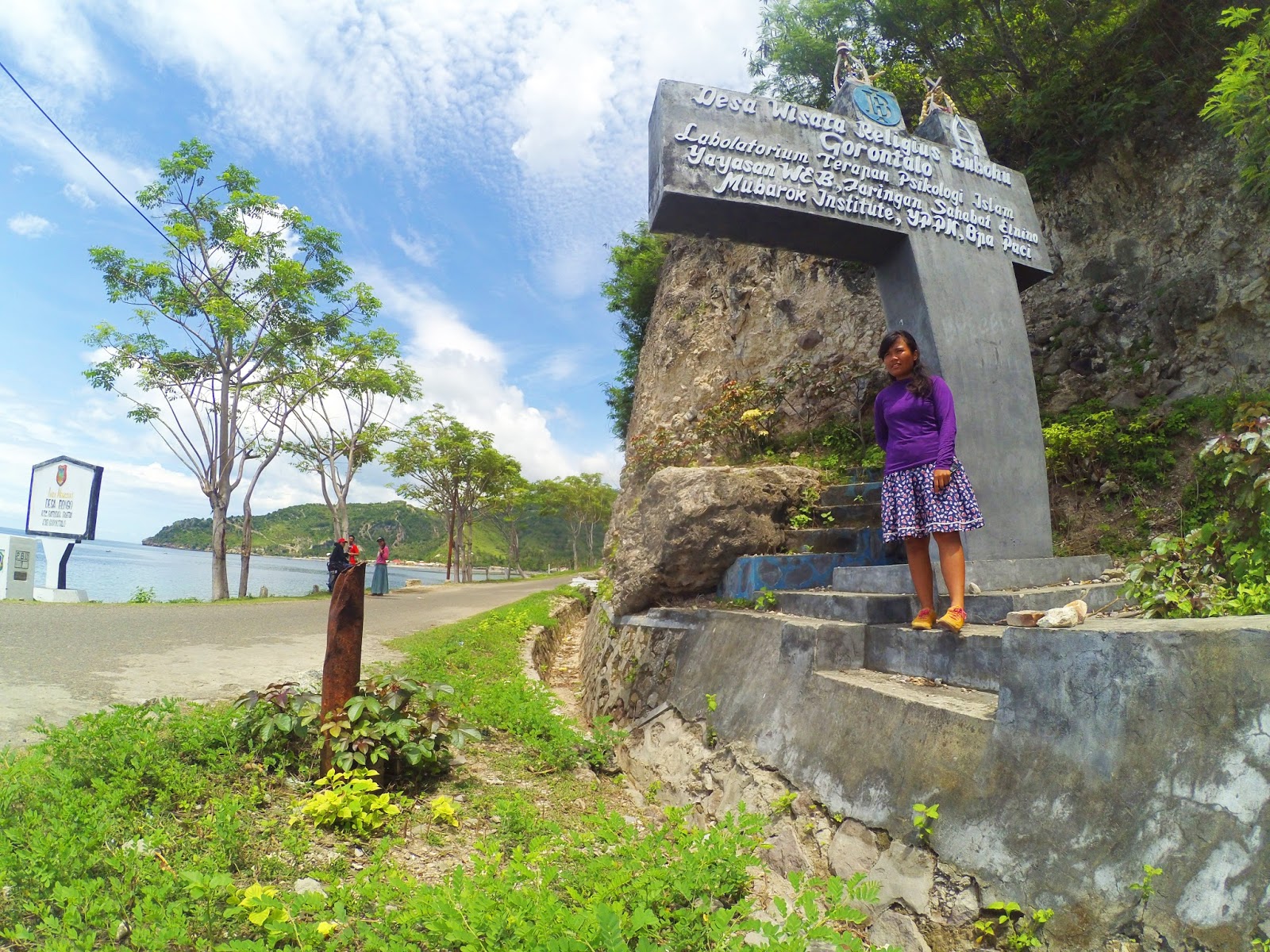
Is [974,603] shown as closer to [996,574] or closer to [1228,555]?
[996,574]

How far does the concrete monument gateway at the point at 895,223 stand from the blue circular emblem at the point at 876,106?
0.01 metres

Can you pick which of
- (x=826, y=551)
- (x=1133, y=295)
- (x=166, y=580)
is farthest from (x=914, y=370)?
(x=166, y=580)

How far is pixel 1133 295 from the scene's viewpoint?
784cm

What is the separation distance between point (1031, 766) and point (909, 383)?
217cm

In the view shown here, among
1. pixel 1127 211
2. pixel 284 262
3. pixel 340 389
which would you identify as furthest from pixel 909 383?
pixel 340 389

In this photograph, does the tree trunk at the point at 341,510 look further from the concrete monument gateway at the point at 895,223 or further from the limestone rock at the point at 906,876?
the limestone rock at the point at 906,876

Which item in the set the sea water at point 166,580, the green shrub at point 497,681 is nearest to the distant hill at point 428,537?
the sea water at point 166,580

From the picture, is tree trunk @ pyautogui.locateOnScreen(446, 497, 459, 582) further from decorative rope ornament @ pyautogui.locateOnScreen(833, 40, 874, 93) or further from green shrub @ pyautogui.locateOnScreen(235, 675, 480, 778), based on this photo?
green shrub @ pyautogui.locateOnScreen(235, 675, 480, 778)

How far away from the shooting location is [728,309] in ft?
40.9

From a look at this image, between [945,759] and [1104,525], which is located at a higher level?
[1104,525]

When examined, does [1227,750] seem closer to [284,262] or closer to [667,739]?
[667,739]

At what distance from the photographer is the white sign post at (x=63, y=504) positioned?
48.8ft

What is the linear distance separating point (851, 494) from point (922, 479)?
213 centimetres

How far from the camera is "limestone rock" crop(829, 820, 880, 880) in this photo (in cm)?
286
